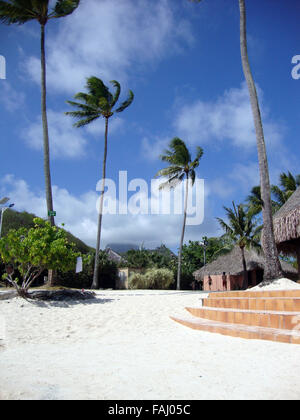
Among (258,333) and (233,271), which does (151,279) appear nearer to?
(233,271)

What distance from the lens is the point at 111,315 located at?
692 centimetres

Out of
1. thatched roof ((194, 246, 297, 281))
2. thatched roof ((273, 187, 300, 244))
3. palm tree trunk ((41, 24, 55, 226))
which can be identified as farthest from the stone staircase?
thatched roof ((194, 246, 297, 281))

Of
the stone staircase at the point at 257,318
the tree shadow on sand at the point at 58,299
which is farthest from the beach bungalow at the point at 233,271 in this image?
the stone staircase at the point at 257,318

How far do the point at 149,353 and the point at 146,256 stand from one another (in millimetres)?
22285


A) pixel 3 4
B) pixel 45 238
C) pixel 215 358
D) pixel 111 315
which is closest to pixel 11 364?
pixel 215 358

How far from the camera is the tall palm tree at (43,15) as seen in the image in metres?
12.5

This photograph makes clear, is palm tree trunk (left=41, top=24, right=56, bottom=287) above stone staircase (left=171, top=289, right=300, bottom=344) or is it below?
above

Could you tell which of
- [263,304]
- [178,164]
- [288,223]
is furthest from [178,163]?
[263,304]

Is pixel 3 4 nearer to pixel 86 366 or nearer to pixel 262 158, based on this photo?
pixel 262 158

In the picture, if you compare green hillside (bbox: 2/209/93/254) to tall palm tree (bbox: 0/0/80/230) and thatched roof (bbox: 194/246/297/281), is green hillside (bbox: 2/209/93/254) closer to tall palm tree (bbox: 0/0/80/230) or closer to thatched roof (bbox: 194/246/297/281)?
tall palm tree (bbox: 0/0/80/230)

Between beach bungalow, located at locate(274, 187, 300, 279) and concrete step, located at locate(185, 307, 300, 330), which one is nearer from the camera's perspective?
concrete step, located at locate(185, 307, 300, 330)

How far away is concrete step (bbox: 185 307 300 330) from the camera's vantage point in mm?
3896

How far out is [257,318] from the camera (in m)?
4.39
